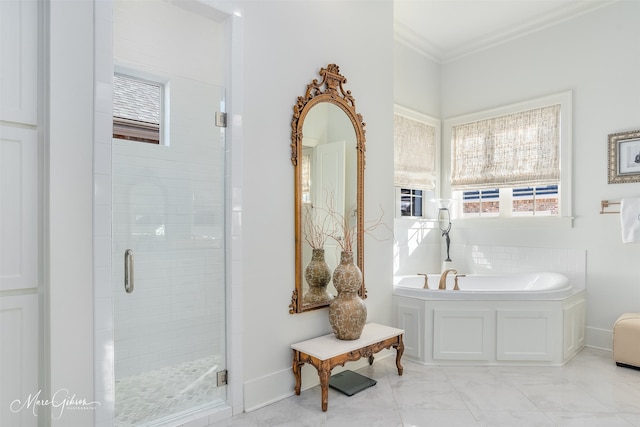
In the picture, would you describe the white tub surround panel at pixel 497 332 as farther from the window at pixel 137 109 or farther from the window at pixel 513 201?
the window at pixel 137 109

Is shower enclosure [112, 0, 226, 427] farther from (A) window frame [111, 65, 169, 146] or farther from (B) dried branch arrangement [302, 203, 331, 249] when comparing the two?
(B) dried branch arrangement [302, 203, 331, 249]

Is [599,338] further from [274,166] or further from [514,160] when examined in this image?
[274,166]

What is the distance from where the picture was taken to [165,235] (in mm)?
2311

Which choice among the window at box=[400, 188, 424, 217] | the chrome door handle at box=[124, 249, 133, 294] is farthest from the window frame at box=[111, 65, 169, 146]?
the window at box=[400, 188, 424, 217]

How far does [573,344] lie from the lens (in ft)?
10.8

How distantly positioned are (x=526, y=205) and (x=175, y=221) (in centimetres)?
364

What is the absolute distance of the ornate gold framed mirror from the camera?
8.62 ft

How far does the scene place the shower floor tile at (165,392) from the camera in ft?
6.89

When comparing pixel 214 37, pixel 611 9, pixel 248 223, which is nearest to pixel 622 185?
pixel 611 9

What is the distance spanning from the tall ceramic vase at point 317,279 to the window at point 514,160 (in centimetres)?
252

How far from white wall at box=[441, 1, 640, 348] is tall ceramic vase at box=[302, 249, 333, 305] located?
2.48 metres

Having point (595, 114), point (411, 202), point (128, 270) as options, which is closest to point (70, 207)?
point (128, 270)

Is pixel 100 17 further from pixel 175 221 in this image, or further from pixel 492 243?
pixel 492 243

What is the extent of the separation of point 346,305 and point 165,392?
125cm
